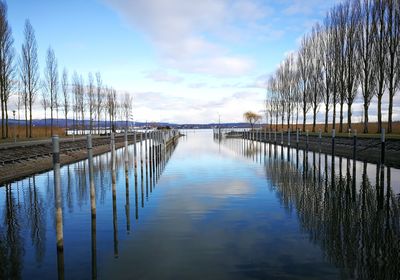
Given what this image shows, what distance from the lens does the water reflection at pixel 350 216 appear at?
6.75 meters

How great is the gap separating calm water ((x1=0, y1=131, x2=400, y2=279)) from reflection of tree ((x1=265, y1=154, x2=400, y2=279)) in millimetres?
24

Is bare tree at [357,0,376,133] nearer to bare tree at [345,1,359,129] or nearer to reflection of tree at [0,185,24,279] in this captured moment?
bare tree at [345,1,359,129]

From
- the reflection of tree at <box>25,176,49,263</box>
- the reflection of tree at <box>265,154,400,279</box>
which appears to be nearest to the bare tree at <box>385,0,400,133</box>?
the reflection of tree at <box>265,154,400,279</box>

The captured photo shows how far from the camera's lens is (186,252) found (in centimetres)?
748

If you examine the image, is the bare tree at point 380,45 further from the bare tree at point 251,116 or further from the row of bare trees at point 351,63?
the bare tree at point 251,116

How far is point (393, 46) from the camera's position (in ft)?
111

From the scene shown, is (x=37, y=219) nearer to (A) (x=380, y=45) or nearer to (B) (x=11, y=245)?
(B) (x=11, y=245)

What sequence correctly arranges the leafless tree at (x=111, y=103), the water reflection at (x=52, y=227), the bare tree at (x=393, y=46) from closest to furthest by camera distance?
1. the water reflection at (x=52, y=227)
2. the bare tree at (x=393, y=46)
3. the leafless tree at (x=111, y=103)

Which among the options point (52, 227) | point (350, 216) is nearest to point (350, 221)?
point (350, 216)

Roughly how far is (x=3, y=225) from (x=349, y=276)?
9.21 metres

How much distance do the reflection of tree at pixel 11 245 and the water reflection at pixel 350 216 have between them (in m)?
6.20

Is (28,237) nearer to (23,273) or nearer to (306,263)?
(23,273)

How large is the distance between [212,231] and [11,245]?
15.9 feet

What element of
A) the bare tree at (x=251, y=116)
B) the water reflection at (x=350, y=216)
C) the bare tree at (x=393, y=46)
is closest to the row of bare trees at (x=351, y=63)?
the bare tree at (x=393, y=46)
